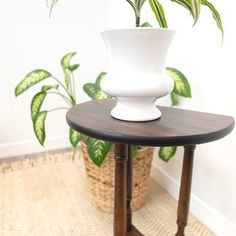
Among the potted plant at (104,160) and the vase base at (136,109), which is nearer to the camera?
the vase base at (136,109)

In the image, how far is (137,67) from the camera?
2.25 ft

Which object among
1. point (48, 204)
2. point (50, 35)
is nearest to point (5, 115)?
point (50, 35)

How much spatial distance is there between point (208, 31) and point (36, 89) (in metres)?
1.32

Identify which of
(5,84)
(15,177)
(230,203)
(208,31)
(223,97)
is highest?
(208,31)

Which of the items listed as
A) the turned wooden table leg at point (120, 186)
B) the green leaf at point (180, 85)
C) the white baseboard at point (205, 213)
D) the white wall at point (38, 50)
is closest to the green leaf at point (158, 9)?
the turned wooden table leg at point (120, 186)

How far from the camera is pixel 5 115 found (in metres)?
1.94

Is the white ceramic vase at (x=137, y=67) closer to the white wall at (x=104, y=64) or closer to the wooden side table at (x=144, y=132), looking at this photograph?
the wooden side table at (x=144, y=132)

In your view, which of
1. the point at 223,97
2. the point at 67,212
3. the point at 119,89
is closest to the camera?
the point at 119,89

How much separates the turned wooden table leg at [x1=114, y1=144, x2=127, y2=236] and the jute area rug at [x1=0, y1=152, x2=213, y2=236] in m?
0.47

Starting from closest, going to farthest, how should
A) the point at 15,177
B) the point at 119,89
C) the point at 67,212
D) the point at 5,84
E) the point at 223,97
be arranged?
1. the point at 119,89
2. the point at 223,97
3. the point at 67,212
4. the point at 15,177
5. the point at 5,84

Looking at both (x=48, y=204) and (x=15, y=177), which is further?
(x=15, y=177)

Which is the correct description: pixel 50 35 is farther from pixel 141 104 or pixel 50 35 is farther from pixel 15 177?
pixel 141 104

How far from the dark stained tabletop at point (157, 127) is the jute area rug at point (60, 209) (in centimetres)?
64

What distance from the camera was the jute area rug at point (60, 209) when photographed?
3.92 ft
